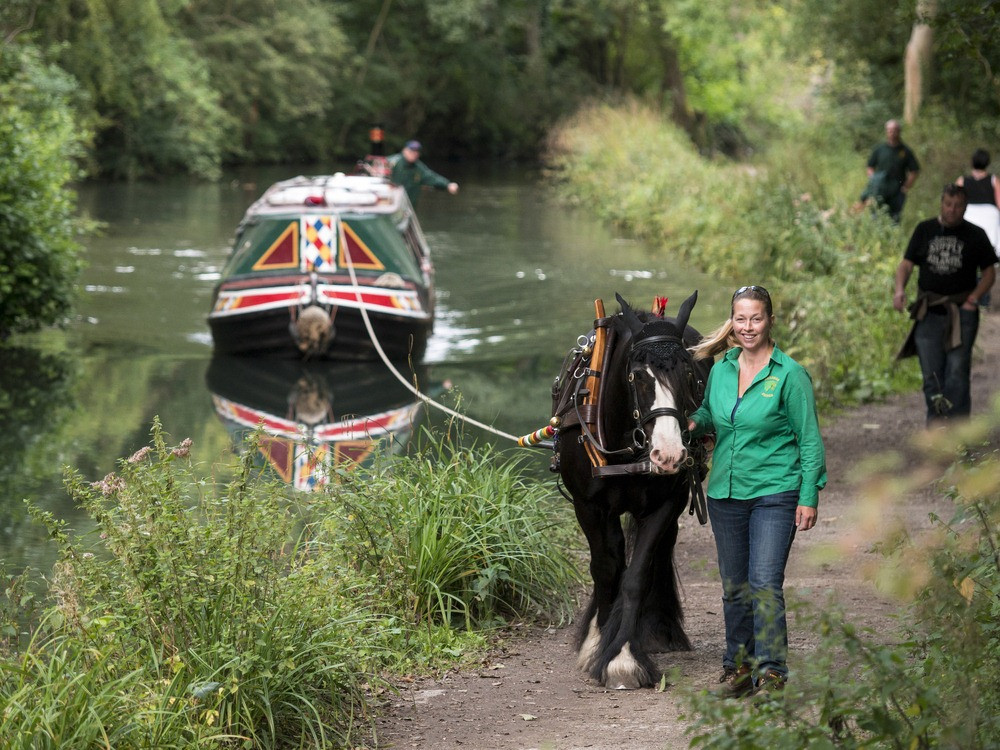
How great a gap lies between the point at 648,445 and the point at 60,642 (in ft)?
7.94

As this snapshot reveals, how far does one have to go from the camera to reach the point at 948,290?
9.38 metres

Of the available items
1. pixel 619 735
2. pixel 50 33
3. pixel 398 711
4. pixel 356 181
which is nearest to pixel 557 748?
pixel 619 735

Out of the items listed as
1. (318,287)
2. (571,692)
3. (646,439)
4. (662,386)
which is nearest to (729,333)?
(662,386)

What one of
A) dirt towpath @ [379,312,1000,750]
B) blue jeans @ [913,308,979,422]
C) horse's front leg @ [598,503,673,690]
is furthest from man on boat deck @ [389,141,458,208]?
horse's front leg @ [598,503,673,690]

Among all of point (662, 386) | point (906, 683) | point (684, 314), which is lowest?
point (906, 683)

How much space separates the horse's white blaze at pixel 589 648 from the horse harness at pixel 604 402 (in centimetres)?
70

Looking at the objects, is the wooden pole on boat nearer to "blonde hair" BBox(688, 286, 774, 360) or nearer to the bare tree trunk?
"blonde hair" BBox(688, 286, 774, 360)

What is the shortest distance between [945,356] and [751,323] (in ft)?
15.6

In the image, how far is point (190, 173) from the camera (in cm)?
4378

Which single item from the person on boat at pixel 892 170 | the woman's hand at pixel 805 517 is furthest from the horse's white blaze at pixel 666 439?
the person on boat at pixel 892 170

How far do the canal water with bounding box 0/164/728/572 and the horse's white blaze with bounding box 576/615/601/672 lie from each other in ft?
5.62

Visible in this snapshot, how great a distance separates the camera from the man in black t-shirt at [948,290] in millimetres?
9273

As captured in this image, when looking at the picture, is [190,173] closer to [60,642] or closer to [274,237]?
[274,237]

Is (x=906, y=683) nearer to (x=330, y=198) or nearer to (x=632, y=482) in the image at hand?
(x=632, y=482)
